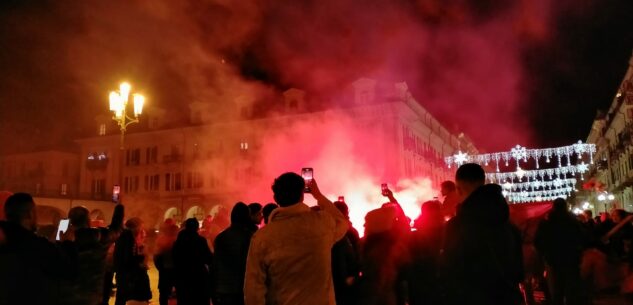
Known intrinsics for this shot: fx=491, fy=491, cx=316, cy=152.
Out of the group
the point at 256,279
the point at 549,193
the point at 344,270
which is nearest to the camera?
the point at 256,279

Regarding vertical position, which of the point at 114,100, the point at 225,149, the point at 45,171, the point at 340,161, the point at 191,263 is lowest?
the point at 191,263

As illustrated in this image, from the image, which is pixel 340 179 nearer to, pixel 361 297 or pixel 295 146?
pixel 295 146

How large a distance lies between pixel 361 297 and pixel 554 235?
3.73 meters

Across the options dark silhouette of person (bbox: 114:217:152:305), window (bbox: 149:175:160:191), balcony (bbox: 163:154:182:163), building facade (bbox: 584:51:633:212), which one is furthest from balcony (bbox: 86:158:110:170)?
dark silhouette of person (bbox: 114:217:152:305)

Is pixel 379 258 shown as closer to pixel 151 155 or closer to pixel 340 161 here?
pixel 340 161

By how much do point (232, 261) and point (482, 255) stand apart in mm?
2709

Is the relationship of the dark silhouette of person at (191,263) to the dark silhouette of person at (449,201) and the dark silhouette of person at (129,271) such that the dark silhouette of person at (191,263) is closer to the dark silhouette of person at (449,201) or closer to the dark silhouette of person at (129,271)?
the dark silhouette of person at (129,271)

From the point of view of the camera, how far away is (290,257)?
271cm

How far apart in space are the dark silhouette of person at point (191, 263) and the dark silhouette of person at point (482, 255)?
3.99 m

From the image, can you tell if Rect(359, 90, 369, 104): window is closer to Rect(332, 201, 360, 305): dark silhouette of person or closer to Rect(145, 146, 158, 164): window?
Rect(145, 146, 158, 164): window

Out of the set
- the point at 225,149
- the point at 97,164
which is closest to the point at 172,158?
the point at 225,149

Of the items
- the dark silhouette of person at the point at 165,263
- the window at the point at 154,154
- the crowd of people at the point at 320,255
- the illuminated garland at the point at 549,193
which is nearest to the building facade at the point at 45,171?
the window at the point at 154,154

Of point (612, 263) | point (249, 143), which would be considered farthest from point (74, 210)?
point (249, 143)

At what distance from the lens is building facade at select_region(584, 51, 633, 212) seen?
3247 cm
